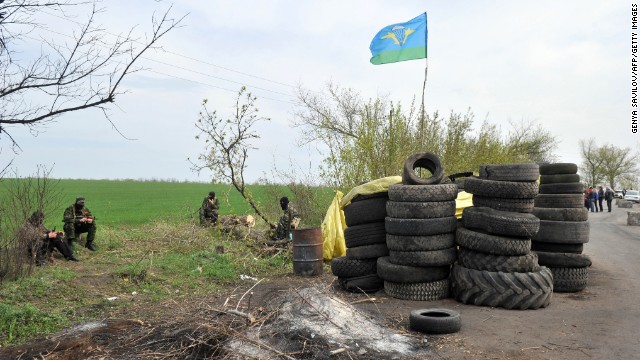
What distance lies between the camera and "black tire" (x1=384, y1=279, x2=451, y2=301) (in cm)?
773

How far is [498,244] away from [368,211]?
2231 mm

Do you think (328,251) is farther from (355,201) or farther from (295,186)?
(295,186)

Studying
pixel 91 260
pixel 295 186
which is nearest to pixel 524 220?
pixel 91 260

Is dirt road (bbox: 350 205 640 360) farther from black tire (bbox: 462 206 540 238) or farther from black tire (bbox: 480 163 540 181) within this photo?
black tire (bbox: 480 163 540 181)

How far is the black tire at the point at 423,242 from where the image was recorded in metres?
7.70

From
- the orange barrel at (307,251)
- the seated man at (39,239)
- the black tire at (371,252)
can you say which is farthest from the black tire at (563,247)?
the seated man at (39,239)

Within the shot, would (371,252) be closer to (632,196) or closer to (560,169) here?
(560,169)

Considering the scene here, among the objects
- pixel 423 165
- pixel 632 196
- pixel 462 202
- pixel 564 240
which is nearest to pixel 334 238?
pixel 462 202

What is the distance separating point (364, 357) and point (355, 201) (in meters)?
4.19

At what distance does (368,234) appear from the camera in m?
8.59

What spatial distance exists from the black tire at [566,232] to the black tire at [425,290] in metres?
1.79

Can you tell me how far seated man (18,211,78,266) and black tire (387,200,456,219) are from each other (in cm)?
660

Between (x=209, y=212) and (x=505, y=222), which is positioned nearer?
(x=505, y=222)

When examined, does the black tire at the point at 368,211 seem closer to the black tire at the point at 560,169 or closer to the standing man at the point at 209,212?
the black tire at the point at 560,169
